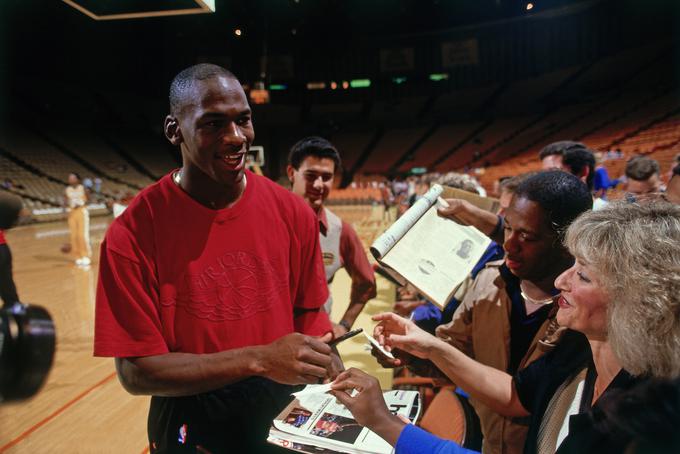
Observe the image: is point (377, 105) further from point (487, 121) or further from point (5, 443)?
point (5, 443)

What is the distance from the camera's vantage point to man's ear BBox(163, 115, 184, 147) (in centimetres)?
113

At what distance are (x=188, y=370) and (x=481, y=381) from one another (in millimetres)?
899

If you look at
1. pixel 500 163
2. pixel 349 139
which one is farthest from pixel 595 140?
pixel 349 139

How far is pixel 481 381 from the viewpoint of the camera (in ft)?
4.48

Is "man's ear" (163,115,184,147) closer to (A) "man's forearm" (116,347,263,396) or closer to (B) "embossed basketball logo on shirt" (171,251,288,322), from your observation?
(B) "embossed basketball logo on shirt" (171,251,288,322)

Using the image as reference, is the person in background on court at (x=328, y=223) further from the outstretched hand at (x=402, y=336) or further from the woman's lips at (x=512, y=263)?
the woman's lips at (x=512, y=263)

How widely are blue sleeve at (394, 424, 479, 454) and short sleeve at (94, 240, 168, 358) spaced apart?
0.62m

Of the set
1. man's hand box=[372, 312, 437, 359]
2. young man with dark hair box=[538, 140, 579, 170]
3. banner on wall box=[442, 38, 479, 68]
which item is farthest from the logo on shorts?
banner on wall box=[442, 38, 479, 68]

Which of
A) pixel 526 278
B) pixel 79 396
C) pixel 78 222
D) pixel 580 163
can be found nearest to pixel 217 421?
pixel 526 278

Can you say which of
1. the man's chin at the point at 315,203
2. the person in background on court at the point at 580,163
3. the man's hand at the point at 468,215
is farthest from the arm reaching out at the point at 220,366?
the person in background on court at the point at 580,163

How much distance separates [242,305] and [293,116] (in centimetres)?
2406

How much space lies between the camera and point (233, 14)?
1360mm

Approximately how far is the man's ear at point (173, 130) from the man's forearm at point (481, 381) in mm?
1006

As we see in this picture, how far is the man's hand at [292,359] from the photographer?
0.98 m
